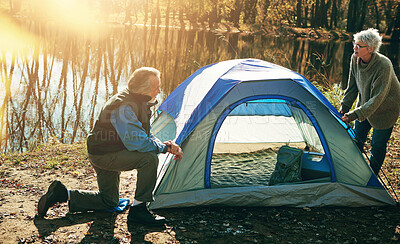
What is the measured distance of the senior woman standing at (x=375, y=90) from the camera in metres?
4.12

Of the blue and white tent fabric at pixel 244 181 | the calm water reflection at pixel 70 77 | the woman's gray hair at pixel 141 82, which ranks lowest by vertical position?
the calm water reflection at pixel 70 77

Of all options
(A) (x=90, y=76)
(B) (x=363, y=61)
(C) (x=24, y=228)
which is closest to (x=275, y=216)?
(B) (x=363, y=61)

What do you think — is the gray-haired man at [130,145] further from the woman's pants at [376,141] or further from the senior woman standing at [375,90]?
the woman's pants at [376,141]

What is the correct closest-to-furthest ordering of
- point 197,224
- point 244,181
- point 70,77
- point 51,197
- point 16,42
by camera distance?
point 51,197 < point 197,224 < point 244,181 < point 70,77 < point 16,42

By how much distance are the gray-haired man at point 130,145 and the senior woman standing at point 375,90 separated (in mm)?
2227

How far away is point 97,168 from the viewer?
3633mm

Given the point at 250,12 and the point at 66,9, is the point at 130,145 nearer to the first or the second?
the point at 250,12

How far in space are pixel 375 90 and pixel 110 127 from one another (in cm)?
287

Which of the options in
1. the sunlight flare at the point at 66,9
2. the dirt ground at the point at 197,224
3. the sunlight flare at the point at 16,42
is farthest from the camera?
the sunlight flare at the point at 66,9

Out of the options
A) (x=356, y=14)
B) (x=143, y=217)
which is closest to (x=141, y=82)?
(x=143, y=217)

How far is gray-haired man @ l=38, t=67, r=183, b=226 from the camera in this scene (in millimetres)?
3375

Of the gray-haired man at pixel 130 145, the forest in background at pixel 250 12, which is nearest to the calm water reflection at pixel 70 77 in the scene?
the gray-haired man at pixel 130 145

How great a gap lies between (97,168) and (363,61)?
124 inches

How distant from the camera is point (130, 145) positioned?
3.38 meters
